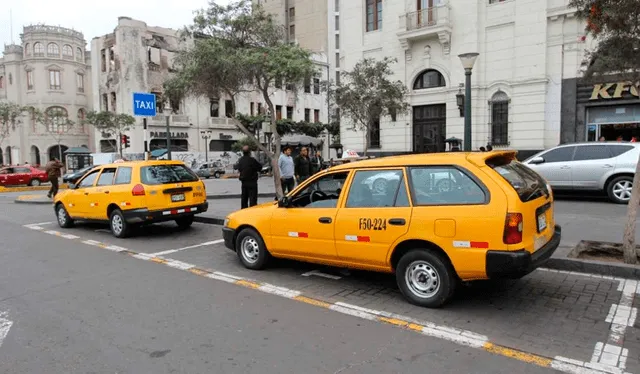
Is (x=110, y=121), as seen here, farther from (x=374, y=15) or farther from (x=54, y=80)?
(x=374, y=15)

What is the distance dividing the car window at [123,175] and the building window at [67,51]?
47915 mm

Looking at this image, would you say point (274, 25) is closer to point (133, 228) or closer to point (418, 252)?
point (133, 228)

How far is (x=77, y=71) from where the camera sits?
5000 cm

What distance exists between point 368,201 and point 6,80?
5785 centimetres

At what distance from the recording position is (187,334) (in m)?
4.34

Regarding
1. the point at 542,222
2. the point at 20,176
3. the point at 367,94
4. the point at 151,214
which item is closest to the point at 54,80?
the point at 20,176

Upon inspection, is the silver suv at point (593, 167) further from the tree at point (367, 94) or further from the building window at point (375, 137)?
the building window at point (375, 137)

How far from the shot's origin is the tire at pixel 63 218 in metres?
11.1

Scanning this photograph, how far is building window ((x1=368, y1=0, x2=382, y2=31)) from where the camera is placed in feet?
77.9

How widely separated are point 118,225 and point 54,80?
47.2 m

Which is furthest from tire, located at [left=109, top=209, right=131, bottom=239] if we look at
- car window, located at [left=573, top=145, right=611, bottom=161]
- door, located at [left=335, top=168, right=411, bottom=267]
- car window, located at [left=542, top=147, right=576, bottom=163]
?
car window, located at [left=573, top=145, right=611, bottom=161]

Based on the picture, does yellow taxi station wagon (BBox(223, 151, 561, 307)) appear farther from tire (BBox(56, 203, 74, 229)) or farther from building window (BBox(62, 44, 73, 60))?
building window (BBox(62, 44, 73, 60))

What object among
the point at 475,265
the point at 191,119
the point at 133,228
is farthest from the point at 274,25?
the point at 191,119

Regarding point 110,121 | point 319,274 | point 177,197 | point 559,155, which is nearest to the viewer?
point 319,274
